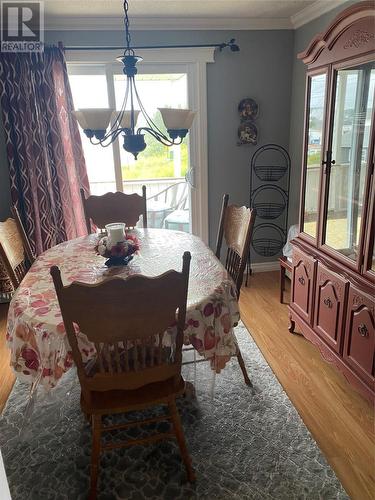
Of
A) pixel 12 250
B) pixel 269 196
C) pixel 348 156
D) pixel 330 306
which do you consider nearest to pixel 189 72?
pixel 269 196

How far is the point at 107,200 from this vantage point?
2850 mm

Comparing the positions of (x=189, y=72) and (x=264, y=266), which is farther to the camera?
(x=264, y=266)

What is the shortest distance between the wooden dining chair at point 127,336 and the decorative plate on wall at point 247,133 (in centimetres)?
250

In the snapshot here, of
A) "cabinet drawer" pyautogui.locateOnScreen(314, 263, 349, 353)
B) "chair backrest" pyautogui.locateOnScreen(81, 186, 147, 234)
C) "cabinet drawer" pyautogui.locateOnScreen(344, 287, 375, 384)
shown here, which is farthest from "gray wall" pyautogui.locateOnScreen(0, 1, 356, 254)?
"cabinet drawer" pyautogui.locateOnScreen(344, 287, 375, 384)

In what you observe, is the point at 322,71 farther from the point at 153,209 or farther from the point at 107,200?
Result: the point at 153,209

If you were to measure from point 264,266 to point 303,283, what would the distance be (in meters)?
1.42

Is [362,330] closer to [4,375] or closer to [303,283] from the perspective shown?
[303,283]

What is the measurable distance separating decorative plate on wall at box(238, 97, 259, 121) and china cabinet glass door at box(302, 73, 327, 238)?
1.11m

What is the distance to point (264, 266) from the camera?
4031 mm

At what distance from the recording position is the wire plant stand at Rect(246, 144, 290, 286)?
3695 mm

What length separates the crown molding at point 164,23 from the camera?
10.0 feet

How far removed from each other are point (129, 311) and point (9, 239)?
1.20 m

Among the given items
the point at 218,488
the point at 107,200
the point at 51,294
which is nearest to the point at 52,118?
the point at 107,200

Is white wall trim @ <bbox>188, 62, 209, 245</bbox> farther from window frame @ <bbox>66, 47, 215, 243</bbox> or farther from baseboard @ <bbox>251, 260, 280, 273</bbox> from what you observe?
baseboard @ <bbox>251, 260, 280, 273</bbox>
